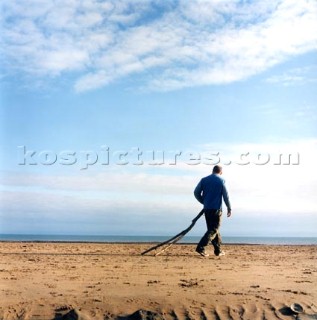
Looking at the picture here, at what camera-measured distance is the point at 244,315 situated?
6520 millimetres

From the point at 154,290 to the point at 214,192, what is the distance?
449 cm

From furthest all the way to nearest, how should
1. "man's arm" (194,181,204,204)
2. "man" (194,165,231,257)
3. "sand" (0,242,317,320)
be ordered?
"man's arm" (194,181,204,204), "man" (194,165,231,257), "sand" (0,242,317,320)

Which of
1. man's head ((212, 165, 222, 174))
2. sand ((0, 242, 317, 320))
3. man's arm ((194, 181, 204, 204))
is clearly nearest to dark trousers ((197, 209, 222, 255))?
man's arm ((194, 181, 204, 204))

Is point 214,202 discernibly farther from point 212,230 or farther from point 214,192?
point 212,230

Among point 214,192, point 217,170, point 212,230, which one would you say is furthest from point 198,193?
point 212,230

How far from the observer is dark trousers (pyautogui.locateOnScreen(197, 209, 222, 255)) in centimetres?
1083

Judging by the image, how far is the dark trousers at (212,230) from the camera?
35.5ft

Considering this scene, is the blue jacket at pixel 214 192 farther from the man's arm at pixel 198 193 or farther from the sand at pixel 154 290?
the sand at pixel 154 290

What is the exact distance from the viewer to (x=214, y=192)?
36.8 feet

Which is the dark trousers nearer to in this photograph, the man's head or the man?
the man

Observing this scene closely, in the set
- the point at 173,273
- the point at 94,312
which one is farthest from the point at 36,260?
the point at 94,312

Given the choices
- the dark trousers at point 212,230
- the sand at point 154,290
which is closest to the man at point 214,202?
the dark trousers at point 212,230

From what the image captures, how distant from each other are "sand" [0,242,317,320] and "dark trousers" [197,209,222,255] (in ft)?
4.01

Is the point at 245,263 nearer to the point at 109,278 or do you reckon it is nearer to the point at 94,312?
the point at 109,278
